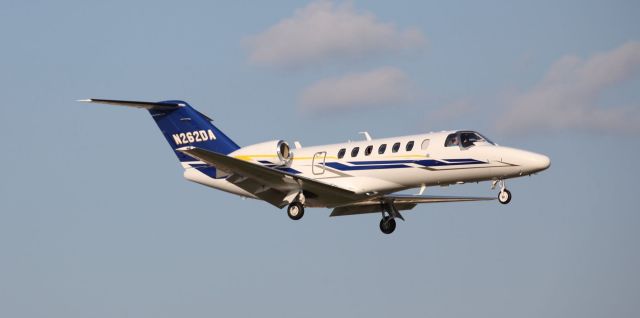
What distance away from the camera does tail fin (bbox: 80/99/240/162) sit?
3303 cm

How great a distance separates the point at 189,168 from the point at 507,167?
930cm

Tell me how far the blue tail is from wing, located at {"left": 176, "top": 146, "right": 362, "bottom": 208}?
7.33 feet

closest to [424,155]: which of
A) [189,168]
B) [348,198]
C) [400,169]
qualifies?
[400,169]

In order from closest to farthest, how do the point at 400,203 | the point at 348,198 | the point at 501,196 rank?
the point at 501,196
the point at 348,198
the point at 400,203

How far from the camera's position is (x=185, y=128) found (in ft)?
109

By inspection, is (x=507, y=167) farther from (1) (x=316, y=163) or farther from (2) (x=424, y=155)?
(1) (x=316, y=163)

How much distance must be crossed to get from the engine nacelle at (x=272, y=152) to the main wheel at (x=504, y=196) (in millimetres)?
5987

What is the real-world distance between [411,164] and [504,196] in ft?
8.18

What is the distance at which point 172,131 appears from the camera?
33.3 m

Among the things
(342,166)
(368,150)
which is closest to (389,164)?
(368,150)

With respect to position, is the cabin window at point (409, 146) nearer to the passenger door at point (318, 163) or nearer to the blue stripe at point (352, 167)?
the blue stripe at point (352, 167)

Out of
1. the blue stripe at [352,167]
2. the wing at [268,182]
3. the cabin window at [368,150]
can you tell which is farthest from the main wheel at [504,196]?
the wing at [268,182]

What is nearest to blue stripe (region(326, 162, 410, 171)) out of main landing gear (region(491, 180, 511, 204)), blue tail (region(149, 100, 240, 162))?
main landing gear (region(491, 180, 511, 204))

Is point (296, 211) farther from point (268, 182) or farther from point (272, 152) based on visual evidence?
point (272, 152)
